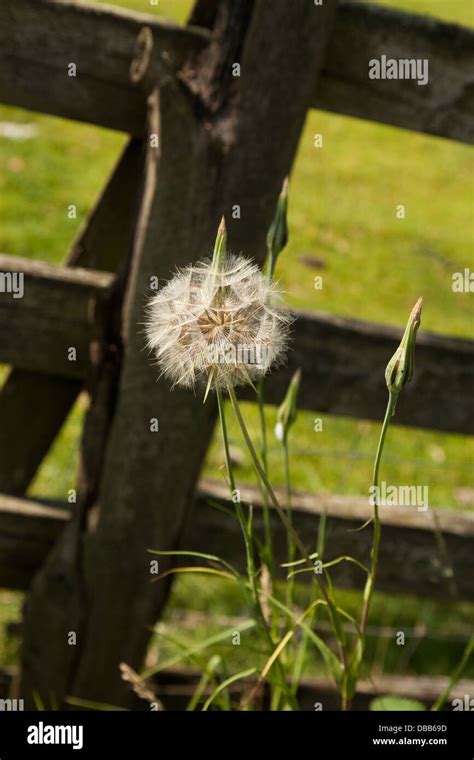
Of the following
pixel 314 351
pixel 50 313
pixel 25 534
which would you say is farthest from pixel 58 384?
pixel 314 351

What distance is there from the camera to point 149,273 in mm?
2025

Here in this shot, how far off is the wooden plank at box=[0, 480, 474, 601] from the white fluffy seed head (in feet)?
3.94

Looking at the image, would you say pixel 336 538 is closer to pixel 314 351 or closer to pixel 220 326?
pixel 314 351

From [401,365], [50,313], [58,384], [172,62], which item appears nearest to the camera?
[401,365]

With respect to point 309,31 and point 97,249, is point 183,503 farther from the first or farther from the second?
point 309,31

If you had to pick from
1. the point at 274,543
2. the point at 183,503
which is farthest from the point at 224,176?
the point at 274,543

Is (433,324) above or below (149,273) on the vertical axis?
above

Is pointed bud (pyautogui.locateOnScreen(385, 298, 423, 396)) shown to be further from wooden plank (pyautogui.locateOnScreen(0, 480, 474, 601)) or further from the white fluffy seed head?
wooden plank (pyautogui.locateOnScreen(0, 480, 474, 601))

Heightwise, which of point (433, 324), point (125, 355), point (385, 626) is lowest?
point (385, 626)

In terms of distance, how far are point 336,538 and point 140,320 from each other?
0.76 meters

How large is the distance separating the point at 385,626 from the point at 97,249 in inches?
67.5

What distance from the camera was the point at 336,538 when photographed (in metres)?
2.41

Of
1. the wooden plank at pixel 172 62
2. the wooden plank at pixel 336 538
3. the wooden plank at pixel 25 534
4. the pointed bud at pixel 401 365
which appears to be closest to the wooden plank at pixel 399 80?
the wooden plank at pixel 172 62
